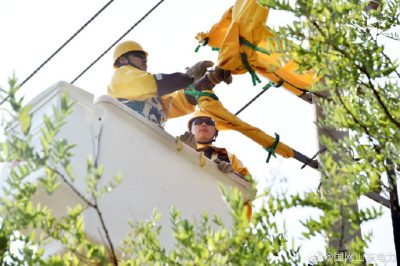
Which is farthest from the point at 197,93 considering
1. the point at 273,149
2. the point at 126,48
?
the point at 126,48

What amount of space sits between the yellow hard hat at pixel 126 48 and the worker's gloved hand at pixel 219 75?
2.51 ft

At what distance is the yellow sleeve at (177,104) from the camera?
6.37m

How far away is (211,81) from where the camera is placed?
5949 millimetres

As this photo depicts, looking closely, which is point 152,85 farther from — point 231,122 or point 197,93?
point 231,122

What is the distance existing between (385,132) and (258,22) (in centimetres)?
245

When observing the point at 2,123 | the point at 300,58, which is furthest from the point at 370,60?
the point at 2,123

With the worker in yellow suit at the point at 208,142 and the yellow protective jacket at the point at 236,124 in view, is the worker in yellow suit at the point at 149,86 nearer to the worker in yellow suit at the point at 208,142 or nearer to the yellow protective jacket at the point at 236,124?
the yellow protective jacket at the point at 236,124

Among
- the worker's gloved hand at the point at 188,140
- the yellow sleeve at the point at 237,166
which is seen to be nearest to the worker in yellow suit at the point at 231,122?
the worker's gloved hand at the point at 188,140

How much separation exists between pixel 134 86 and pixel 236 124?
77 cm

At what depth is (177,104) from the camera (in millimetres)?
6453

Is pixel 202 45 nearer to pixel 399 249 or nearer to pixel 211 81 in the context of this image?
pixel 211 81

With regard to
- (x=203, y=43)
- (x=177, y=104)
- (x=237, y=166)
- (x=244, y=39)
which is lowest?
(x=237, y=166)

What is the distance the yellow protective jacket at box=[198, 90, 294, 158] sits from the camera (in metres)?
5.96

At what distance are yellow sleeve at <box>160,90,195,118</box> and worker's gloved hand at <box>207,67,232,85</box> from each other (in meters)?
0.55
